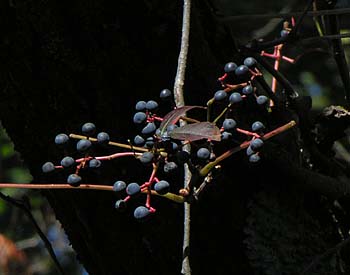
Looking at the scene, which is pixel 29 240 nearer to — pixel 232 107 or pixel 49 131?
pixel 49 131

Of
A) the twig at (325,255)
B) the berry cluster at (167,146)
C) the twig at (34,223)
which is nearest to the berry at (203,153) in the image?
the berry cluster at (167,146)

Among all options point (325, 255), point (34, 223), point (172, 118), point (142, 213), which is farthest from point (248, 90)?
point (34, 223)

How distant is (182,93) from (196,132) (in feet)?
0.60

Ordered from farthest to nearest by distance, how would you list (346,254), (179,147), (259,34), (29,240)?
(29,240)
(259,34)
(346,254)
(179,147)

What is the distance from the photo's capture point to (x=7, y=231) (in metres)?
4.01

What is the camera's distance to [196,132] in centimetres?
110

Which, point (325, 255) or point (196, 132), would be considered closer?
point (196, 132)

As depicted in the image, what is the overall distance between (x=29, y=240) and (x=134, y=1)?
109 inches

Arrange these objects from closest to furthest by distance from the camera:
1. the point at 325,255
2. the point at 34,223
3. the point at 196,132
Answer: the point at 196,132 < the point at 325,255 < the point at 34,223

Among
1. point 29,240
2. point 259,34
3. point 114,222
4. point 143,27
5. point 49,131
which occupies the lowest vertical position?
point 29,240

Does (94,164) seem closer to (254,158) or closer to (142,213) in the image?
(142,213)

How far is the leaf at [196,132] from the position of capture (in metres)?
1.09

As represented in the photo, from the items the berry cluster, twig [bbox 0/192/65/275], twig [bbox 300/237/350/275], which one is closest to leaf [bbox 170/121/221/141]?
the berry cluster

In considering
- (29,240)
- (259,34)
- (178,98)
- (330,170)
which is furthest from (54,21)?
(29,240)
